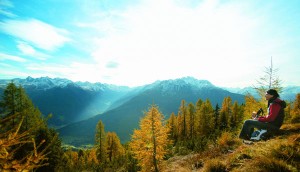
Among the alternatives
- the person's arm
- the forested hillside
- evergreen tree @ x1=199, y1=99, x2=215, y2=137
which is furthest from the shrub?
evergreen tree @ x1=199, y1=99, x2=215, y2=137

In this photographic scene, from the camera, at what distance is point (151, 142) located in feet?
65.3

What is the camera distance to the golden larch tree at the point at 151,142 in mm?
19672

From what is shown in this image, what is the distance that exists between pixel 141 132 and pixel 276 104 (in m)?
14.3

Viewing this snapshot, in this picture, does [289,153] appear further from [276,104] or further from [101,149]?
[101,149]

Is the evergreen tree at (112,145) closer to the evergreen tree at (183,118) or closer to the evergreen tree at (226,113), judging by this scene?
the evergreen tree at (183,118)

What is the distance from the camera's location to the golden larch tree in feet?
64.5

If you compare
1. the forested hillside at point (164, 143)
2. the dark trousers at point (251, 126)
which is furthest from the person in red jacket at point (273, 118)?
the forested hillside at point (164, 143)

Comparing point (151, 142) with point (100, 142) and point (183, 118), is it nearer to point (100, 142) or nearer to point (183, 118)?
point (100, 142)

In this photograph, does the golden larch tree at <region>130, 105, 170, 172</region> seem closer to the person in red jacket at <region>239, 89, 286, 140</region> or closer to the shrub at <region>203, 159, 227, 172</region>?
the person in red jacket at <region>239, 89, 286, 140</region>

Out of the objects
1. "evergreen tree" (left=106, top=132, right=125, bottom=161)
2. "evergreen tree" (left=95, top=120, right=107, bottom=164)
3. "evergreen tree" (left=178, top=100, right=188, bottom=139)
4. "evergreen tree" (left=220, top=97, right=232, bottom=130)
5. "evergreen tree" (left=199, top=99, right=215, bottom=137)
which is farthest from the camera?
"evergreen tree" (left=178, top=100, right=188, bottom=139)

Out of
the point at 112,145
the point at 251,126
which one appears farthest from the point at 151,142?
the point at 112,145

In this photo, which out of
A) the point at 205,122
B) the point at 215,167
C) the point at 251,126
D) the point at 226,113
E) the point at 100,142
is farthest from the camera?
the point at 226,113

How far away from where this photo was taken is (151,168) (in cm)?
1983

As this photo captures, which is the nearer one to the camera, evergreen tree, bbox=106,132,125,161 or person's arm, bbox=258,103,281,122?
person's arm, bbox=258,103,281,122
